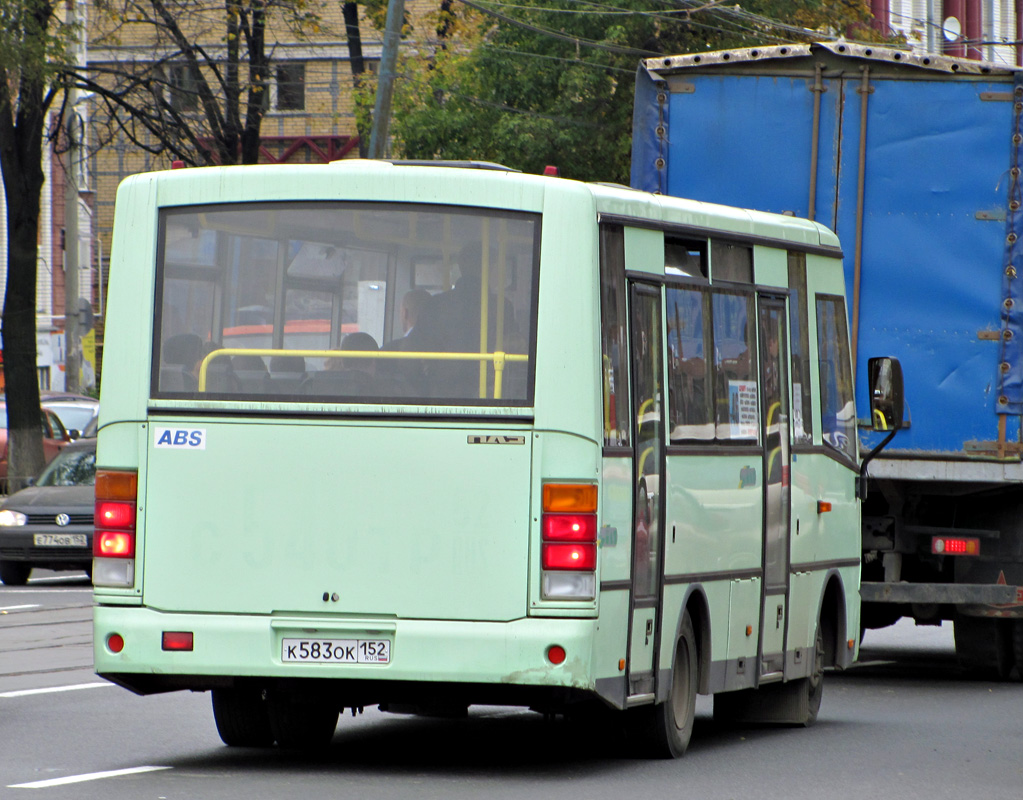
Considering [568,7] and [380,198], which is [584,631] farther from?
[568,7]

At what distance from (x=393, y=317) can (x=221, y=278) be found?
0.75 m

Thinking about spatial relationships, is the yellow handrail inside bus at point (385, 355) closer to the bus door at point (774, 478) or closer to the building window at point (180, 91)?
the bus door at point (774, 478)

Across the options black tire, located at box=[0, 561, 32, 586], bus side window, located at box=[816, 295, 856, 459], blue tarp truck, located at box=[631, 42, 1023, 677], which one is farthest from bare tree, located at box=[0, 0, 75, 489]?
bus side window, located at box=[816, 295, 856, 459]

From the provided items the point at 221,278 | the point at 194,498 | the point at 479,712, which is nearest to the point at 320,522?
the point at 194,498

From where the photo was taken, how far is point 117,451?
886 centimetres

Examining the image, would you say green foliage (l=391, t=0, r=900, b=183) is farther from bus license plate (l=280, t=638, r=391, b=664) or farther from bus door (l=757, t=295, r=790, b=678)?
bus license plate (l=280, t=638, r=391, b=664)

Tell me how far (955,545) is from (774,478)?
3.40m

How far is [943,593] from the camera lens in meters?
13.4

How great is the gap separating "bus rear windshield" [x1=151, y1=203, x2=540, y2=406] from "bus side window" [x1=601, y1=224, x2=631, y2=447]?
0.35 metres

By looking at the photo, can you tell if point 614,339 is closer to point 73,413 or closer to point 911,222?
point 911,222

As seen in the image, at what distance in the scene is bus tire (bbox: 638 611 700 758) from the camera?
953 cm

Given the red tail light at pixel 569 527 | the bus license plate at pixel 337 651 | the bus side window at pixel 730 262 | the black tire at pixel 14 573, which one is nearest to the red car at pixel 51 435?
the black tire at pixel 14 573

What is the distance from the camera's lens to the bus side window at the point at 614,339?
28.7 ft

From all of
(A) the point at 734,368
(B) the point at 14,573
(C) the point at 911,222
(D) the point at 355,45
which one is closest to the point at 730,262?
(A) the point at 734,368
